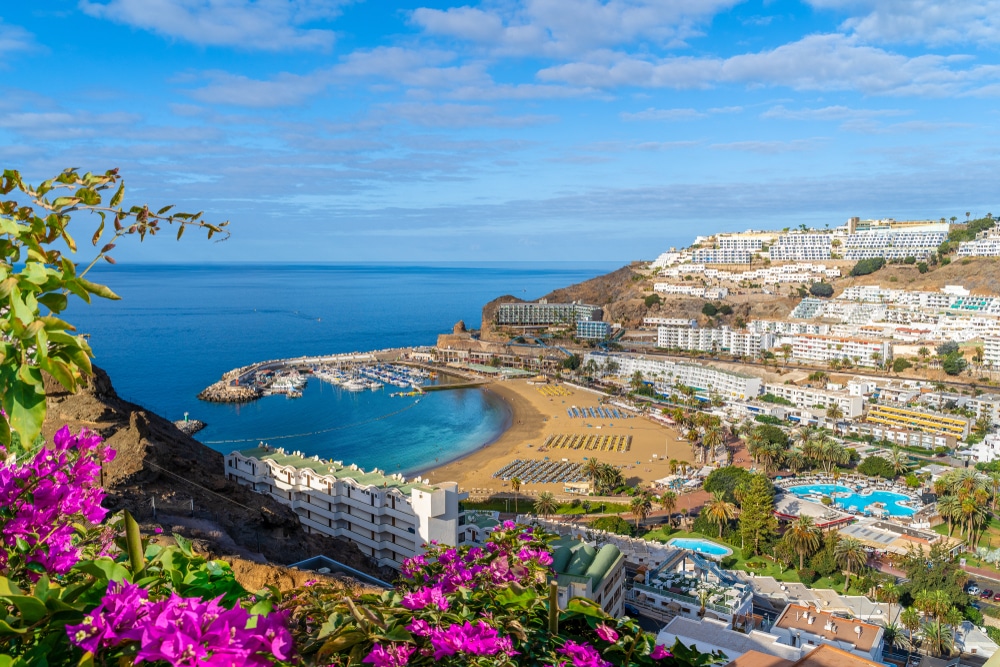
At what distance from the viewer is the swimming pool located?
1862 cm

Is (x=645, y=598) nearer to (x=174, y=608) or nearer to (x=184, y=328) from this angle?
(x=174, y=608)

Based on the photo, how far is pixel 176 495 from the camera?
10.1 m

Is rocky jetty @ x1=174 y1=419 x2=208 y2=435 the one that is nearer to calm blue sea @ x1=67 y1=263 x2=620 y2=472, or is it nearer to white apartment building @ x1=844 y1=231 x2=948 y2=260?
calm blue sea @ x1=67 y1=263 x2=620 y2=472

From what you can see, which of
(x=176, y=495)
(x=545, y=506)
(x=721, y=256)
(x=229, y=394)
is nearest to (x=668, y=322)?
(x=721, y=256)

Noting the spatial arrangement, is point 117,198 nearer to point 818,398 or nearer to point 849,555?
point 849,555

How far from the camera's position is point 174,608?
46.5 inches

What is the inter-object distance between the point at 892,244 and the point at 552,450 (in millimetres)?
54046

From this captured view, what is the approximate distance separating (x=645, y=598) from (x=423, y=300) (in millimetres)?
107876

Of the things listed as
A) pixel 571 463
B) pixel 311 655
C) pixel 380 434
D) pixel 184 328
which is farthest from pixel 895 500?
pixel 184 328

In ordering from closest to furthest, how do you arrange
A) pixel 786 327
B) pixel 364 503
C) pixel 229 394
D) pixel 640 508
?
pixel 364 503, pixel 640 508, pixel 229 394, pixel 786 327

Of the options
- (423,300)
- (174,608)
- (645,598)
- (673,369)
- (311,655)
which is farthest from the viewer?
(423,300)

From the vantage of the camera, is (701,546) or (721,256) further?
(721,256)

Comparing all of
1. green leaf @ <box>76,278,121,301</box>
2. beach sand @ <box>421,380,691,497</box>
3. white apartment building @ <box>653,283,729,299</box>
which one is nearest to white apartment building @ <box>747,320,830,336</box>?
white apartment building @ <box>653,283,729,299</box>

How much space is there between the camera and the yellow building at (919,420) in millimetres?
29438
